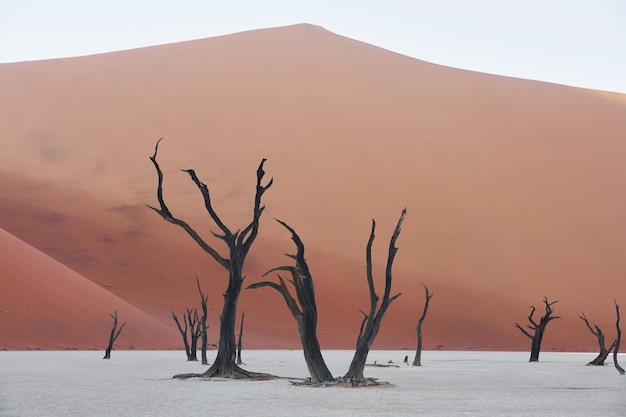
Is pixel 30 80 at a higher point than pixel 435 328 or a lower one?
higher

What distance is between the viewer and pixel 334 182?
60031mm

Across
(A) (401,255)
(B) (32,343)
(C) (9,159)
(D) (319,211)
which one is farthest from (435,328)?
(C) (9,159)

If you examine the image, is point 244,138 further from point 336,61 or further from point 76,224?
point 336,61

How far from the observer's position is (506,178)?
62.1m

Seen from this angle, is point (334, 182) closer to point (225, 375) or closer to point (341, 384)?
point (225, 375)

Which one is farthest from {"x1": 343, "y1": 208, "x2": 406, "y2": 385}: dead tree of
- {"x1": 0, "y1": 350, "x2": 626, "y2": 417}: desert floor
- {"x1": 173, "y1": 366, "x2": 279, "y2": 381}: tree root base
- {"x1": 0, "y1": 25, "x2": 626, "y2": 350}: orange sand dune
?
{"x1": 0, "y1": 25, "x2": 626, "y2": 350}: orange sand dune

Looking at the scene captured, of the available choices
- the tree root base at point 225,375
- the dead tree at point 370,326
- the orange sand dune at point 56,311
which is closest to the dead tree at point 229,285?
the tree root base at point 225,375

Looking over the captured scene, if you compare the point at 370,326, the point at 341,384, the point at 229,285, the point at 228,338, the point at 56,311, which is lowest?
the point at 341,384

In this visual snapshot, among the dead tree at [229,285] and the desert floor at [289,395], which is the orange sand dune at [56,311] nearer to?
the desert floor at [289,395]

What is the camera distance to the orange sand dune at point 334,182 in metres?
51.2

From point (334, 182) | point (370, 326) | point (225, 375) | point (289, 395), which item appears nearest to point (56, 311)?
point (225, 375)

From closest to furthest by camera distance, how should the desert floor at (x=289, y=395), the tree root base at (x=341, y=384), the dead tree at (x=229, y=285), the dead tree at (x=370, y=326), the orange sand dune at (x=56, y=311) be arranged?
the desert floor at (x=289, y=395), the dead tree at (x=370, y=326), the tree root base at (x=341, y=384), the dead tree at (x=229, y=285), the orange sand dune at (x=56, y=311)

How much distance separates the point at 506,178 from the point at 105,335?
102 ft

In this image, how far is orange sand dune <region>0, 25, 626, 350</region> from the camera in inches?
2016
